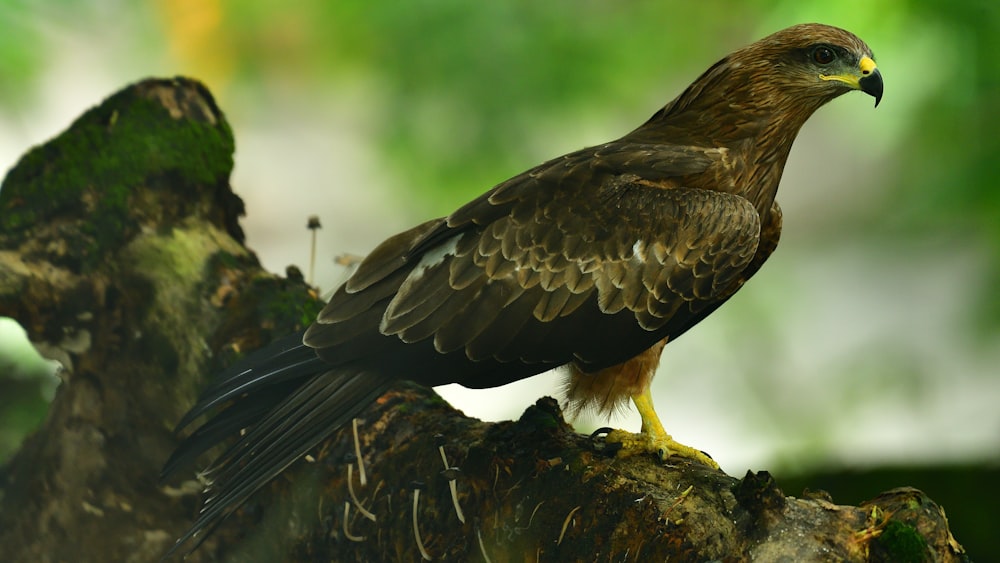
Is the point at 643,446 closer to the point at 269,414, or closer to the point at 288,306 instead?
the point at 269,414

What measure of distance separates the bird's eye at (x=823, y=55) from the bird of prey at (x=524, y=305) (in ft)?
0.47

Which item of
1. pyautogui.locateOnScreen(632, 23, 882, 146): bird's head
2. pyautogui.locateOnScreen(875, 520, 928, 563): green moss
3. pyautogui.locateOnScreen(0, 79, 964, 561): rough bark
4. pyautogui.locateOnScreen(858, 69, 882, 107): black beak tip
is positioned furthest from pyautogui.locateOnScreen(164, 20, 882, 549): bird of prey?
pyautogui.locateOnScreen(875, 520, 928, 563): green moss

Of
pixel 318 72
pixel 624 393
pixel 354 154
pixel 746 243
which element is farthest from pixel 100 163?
pixel 354 154

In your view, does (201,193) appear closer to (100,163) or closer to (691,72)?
(100,163)

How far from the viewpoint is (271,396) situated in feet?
10.7

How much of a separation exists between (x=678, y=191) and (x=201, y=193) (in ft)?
6.66

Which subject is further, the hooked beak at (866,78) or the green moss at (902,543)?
the hooked beak at (866,78)

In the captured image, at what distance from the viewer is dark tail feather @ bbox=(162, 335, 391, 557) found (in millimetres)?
3049

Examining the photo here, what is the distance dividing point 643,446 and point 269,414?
1149mm

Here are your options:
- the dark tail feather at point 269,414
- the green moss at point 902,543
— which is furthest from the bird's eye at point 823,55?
the dark tail feather at point 269,414

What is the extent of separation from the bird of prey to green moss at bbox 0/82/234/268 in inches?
45.9

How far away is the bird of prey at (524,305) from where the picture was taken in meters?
3.15

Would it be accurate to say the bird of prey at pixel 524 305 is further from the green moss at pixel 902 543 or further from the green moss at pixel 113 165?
the green moss at pixel 113 165

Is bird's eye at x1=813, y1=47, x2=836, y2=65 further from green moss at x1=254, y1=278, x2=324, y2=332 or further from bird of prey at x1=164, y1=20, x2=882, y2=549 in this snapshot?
green moss at x1=254, y1=278, x2=324, y2=332
